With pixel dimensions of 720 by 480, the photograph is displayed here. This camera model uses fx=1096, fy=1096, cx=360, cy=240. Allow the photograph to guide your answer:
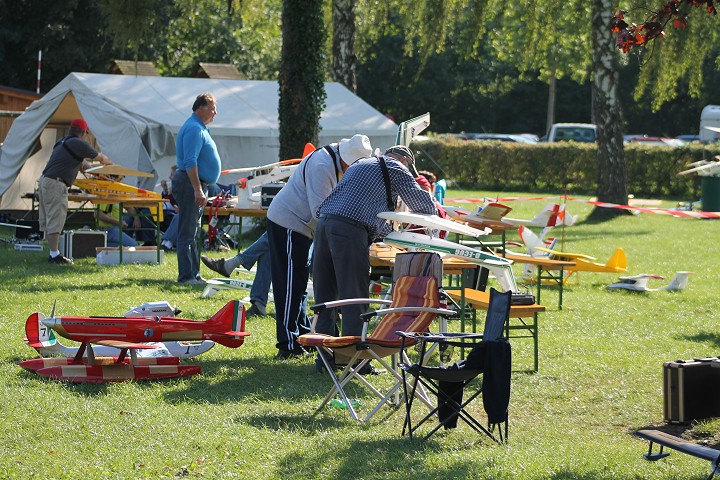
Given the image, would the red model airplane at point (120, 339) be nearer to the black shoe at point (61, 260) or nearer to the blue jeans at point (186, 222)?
the blue jeans at point (186, 222)

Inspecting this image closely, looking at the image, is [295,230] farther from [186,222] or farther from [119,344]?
[186,222]

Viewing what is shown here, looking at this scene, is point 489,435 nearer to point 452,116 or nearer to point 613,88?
point 613,88

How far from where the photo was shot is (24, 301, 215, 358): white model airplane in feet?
23.6

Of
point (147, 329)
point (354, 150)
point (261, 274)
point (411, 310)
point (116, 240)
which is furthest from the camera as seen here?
point (116, 240)

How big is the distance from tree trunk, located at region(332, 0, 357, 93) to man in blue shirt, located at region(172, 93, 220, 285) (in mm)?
9727

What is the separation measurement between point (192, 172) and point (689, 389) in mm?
6027

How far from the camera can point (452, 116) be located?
57.4 metres

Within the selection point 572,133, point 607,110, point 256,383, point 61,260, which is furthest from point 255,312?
point 572,133

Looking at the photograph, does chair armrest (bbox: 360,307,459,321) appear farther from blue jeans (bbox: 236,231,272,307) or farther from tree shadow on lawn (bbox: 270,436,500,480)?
blue jeans (bbox: 236,231,272,307)

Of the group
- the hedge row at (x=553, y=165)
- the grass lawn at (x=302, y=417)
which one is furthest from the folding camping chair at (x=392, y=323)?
the hedge row at (x=553, y=165)

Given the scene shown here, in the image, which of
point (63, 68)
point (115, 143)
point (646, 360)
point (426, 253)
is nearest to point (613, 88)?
point (115, 143)

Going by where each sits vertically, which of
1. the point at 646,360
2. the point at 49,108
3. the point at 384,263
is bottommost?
the point at 646,360

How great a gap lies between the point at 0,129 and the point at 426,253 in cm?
1860

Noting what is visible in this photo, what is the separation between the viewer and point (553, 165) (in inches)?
1299
